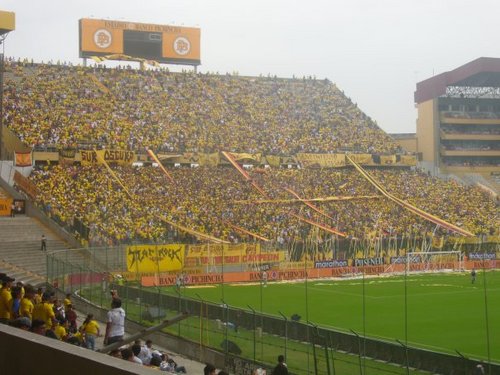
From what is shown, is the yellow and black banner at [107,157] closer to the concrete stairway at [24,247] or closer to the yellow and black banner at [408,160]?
the concrete stairway at [24,247]

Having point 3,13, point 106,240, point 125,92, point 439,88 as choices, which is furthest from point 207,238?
point 439,88

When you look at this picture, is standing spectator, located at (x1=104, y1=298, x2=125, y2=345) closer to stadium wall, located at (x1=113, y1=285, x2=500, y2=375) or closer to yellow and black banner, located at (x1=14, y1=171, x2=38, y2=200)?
stadium wall, located at (x1=113, y1=285, x2=500, y2=375)

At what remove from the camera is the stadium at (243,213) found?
67.4ft

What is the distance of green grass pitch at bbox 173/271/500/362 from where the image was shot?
2572cm

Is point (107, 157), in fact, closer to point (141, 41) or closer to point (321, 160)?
point (321, 160)

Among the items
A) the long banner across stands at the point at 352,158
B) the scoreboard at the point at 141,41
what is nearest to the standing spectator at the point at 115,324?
the long banner across stands at the point at 352,158

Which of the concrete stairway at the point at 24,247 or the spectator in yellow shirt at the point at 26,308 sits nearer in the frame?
the spectator in yellow shirt at the point at 26,308

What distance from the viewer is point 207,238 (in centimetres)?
4412

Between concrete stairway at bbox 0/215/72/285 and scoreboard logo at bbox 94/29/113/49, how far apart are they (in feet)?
113

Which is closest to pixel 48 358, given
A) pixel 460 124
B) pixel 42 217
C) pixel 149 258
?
pixel 149 258

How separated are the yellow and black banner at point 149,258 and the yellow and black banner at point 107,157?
19.2m

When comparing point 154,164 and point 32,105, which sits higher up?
point 32,105

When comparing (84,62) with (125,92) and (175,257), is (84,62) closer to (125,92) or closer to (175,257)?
(125,92)

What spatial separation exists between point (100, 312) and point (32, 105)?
32.1m
